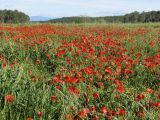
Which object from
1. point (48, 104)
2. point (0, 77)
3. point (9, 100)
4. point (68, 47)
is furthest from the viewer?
point (68, 47)

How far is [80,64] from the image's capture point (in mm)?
8258

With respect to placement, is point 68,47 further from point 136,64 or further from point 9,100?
point 9,100

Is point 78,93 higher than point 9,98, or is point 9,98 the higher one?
point 9,98

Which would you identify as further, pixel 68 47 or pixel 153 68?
pixel 68 47

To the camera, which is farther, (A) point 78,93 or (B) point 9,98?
(A) point 78,93

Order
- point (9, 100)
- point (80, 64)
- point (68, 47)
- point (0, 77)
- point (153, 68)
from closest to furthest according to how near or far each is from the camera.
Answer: point (9, 100), point (0, 77), point (153, 68), point (80, 64), point (68, 47)

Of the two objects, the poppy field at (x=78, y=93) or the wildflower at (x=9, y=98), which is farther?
the poppy field at (x=78, y=93)

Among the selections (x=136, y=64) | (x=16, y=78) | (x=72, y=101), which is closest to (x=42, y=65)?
(x=136, y=64)

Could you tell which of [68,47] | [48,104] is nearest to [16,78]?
[48,104]

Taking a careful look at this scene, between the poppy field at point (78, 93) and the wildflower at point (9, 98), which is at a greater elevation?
the wildflower at point (9, 98)

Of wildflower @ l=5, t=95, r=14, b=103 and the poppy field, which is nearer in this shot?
wildflower @ l=5, t=95, r=14, b=103

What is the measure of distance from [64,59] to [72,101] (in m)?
3.89

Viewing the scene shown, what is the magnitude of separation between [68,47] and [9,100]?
5.12 metres

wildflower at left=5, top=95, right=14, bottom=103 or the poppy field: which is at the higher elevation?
wildflower at left=5, top=95, right=14, bottom=103
